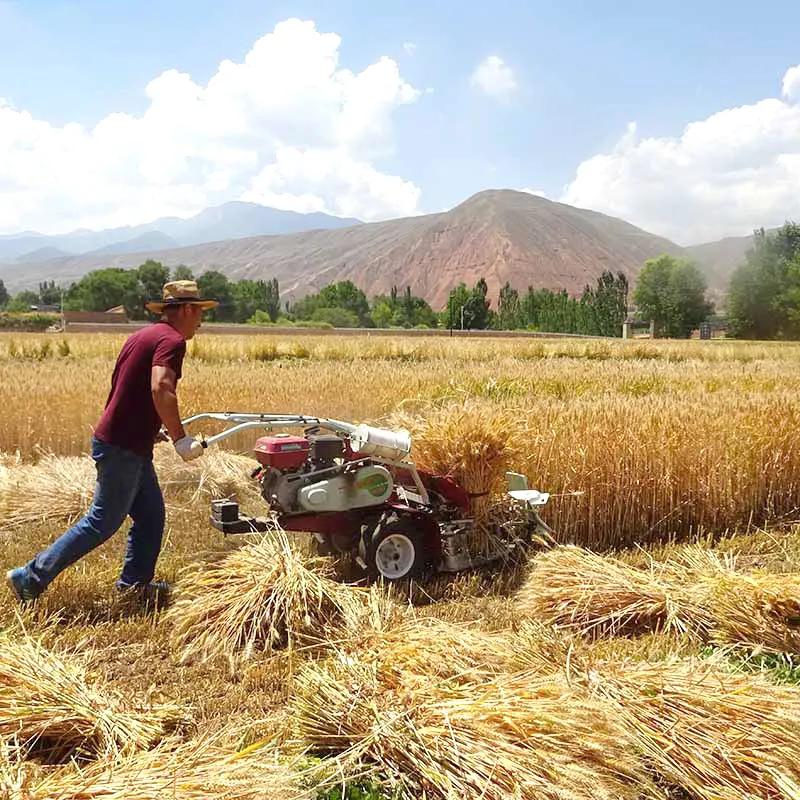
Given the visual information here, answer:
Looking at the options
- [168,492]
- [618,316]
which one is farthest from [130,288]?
[168,492]

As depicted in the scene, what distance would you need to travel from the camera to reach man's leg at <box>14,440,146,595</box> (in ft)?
13.0

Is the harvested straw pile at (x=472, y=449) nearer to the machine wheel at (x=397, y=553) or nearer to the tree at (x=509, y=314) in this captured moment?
the machine wheel at (x=397, y=553)

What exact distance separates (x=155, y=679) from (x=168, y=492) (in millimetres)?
3193

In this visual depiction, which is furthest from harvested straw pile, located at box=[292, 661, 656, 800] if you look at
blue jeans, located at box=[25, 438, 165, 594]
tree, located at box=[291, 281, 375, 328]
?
tree, located at box=[291, 281, 375, 328]

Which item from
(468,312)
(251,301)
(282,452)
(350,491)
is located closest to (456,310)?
(468,312)

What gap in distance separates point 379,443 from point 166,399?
4.16 ft

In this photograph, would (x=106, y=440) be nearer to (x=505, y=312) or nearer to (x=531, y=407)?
(x=531, y=407)

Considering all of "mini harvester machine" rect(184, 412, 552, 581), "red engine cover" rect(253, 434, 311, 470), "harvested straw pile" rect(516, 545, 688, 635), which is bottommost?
"harvested straw pile" rect(516, 545, 688, 635)

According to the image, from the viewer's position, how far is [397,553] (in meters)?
4.67

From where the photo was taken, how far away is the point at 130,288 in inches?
3789

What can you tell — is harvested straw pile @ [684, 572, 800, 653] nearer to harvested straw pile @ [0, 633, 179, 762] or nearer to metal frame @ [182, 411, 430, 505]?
metal frame @ [182, 411, 430, 505]

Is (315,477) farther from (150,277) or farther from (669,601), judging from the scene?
(150,277)

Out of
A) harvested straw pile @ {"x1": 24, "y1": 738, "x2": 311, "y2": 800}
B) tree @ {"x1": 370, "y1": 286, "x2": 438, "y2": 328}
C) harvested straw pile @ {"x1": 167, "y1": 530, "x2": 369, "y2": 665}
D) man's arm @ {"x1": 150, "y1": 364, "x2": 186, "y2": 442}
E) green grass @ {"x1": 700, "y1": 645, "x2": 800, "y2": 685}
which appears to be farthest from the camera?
tree @ {"x1": 370, "y1": 286, "x2": 438, "y2": 328}

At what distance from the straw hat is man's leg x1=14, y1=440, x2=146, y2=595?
0.84 m
